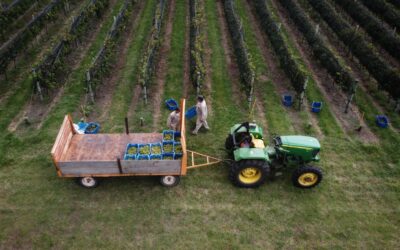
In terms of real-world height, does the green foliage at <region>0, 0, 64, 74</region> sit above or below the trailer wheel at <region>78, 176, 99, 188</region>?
above

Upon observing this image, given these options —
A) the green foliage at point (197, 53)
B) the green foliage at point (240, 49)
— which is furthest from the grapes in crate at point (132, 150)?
the green foliage at point (240, 49)

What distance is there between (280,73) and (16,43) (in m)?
11.7

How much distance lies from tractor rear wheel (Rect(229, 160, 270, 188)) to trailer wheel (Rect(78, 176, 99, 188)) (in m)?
3.75

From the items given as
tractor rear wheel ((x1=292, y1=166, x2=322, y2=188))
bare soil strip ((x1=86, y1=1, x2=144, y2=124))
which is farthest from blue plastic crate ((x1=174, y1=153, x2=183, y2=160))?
bare soil strip ((x1=86, y1=1, x2=144, y2=124))

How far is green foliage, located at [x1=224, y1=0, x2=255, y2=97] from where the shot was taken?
13.7 metres

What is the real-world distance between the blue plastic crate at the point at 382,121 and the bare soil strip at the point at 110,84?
9.90m

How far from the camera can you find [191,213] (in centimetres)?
932

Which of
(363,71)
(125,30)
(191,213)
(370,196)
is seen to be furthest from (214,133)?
(125,30)

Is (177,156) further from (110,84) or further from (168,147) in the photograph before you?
(110,84)

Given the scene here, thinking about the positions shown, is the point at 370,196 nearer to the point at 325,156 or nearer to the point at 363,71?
the point at 325,156

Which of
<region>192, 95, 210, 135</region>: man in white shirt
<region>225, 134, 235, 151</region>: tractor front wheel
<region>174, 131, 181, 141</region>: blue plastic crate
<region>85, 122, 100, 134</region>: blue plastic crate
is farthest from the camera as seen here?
<region>85, 122, 100, 134</region>: blue plastic crate

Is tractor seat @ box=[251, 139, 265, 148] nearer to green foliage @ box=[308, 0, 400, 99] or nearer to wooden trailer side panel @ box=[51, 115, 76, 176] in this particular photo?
wooden trailer side panel @ box=[51, 115, 76, 176]

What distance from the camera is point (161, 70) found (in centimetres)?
1566

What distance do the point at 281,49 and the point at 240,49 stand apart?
1833 millimetres
